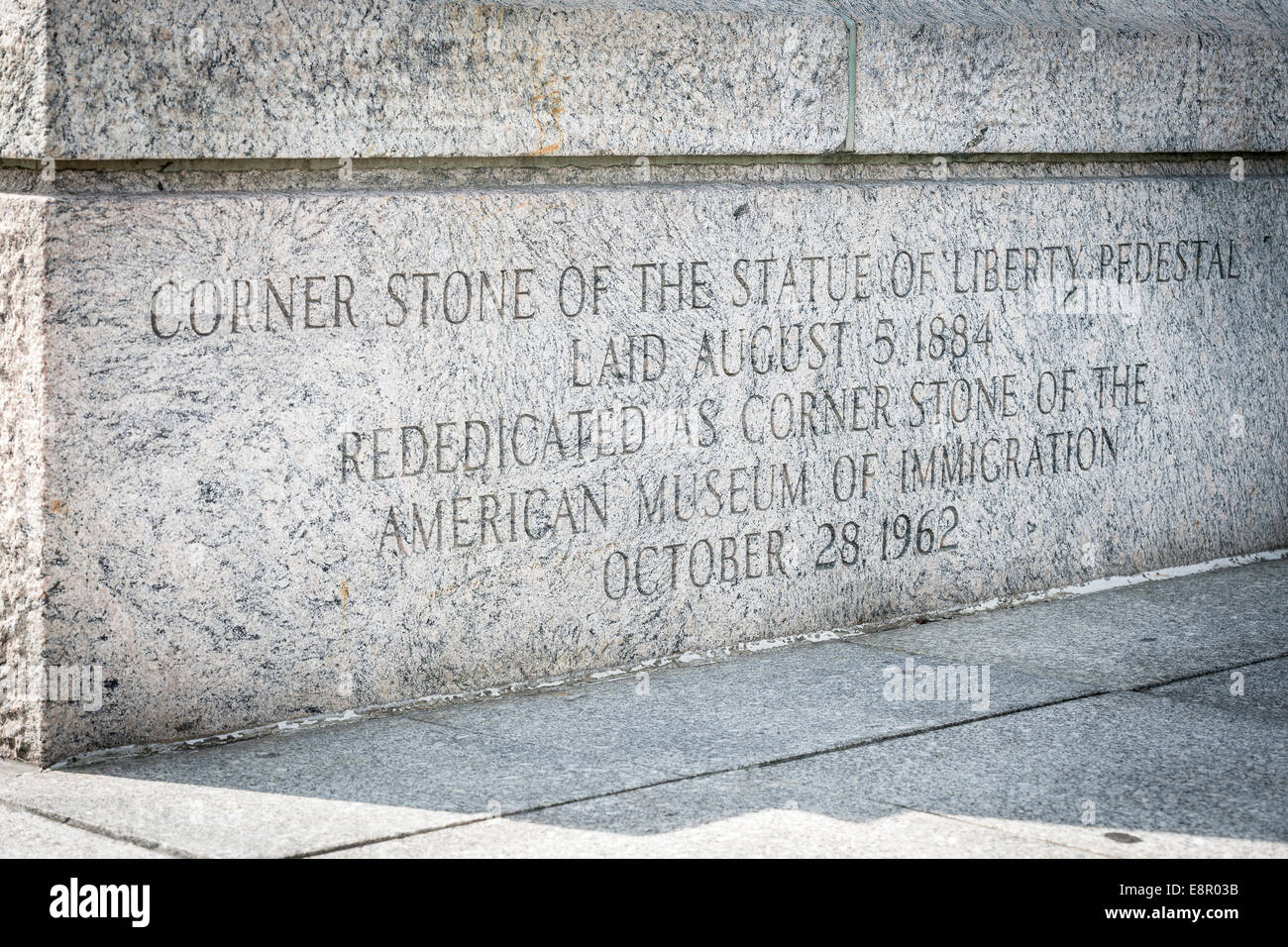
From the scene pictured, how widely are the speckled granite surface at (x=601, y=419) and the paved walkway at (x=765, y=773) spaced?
0.25m

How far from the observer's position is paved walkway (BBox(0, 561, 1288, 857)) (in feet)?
11.8

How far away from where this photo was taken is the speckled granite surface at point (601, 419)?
414 centimetres

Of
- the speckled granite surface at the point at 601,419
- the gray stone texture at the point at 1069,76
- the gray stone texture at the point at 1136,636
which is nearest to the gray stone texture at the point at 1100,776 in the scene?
the gray stone texture at the point at 1136,636

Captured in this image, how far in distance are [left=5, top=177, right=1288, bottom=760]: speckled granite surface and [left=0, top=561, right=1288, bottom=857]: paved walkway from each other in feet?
0.81

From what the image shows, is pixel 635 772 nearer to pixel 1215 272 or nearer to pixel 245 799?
pixel 245 799

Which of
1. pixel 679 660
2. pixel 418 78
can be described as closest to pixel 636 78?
pixel 418 78

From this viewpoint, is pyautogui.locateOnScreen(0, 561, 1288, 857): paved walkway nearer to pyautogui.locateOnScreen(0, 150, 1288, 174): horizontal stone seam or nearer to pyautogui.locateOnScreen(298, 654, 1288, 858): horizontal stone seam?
pyautogui.locateOnScreen(298, 654, 1288, 858): horizontal stone seam

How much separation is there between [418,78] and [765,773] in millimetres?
1976

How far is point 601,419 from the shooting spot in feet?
16.1

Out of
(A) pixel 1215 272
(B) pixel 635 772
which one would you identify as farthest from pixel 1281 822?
(A) pixel 1215 272

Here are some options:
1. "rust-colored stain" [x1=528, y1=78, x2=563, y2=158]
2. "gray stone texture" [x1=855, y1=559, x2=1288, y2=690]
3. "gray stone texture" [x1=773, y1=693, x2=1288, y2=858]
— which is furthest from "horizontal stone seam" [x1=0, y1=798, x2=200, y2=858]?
"gray stone texture" [x1=855, y1=559, x2=1288, y2=690]

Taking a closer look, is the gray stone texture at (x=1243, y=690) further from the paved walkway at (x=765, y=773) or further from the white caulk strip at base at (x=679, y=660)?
the white caulk strip at base at (x=679, y=660)

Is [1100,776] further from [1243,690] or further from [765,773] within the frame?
[1243,690]

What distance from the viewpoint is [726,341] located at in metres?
5.17
